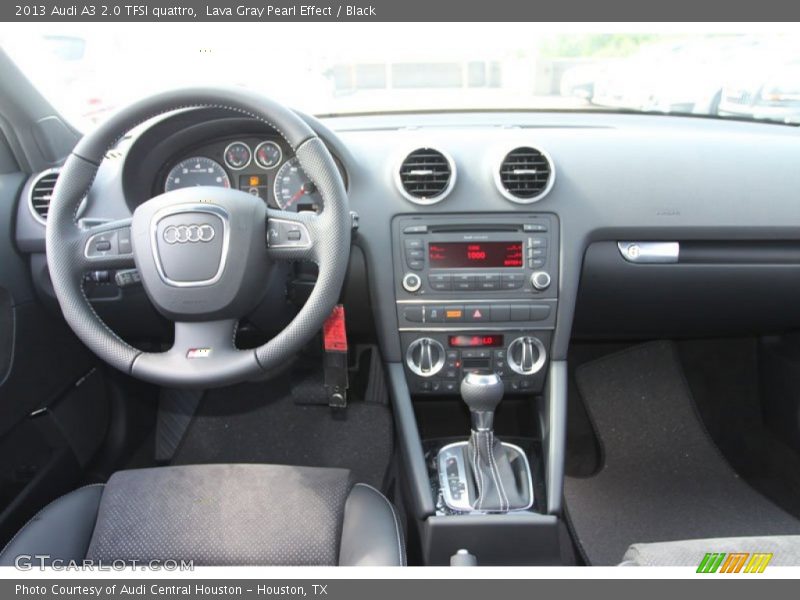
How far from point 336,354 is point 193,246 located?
0.59 m

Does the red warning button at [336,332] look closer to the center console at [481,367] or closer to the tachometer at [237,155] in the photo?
the center console at [481,367]

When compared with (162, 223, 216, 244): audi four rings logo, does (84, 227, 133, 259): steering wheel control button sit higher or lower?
lower

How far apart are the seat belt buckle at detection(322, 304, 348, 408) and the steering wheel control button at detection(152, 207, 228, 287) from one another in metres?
0.36

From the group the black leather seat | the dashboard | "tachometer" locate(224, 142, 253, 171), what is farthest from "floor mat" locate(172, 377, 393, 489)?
"tachometer" locate(224, 142, 253, 171)

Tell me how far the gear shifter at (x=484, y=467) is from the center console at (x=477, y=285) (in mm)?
129

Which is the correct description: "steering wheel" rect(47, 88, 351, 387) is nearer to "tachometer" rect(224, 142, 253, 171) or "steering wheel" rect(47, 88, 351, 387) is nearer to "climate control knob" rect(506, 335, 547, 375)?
"tachometer" rect(224, 142, 253, 171)

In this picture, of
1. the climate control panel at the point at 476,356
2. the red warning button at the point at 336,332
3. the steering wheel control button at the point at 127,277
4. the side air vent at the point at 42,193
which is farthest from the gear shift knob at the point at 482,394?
the side air vent at the point at 42,193

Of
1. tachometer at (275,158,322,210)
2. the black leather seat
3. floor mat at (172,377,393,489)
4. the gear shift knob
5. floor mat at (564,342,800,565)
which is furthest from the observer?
floor mat at (172,377,393,489)

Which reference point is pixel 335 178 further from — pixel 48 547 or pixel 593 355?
pixel 593 355

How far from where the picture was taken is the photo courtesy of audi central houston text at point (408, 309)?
1416 millimetres

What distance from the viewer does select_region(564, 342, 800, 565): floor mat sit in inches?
83.0

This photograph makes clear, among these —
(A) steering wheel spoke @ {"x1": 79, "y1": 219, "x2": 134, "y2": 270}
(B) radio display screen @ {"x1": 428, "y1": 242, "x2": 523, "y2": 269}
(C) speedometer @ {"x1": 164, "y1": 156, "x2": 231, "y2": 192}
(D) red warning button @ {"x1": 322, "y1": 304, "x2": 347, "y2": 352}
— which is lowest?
(D) red warning button @ {"x1": 322, "y1": 304, "x2": 347, "y2": 352}

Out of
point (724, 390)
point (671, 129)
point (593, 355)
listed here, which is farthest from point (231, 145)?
point (724, 390)

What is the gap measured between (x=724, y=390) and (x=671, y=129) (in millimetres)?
1138
